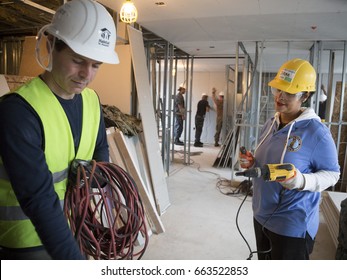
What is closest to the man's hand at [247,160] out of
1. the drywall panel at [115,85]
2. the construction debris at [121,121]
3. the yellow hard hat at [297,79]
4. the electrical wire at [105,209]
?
the yellow hard hat at [297,79]

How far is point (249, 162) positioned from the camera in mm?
1639

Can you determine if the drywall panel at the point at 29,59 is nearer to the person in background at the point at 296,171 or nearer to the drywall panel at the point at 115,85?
the drywall panel at the point at 115,85

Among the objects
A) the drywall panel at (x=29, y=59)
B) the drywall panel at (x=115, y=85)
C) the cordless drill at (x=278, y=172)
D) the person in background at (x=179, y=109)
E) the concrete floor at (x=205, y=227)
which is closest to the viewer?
the cordless drill at (x=278, y=172)

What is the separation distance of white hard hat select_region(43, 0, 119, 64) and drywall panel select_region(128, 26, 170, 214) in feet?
8.32

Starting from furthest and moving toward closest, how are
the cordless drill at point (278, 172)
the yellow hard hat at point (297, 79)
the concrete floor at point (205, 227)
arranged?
the concrete floor at point (205, 227) → the yellow hard hat at point (297, 79) → the cordless drill at point (278, 172)

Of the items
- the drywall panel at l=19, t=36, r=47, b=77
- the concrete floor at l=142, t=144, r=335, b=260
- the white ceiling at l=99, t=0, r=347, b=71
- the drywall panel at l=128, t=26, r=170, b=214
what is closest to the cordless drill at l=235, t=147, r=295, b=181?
the concrete floor at l=142, t=144, r=335, b=260

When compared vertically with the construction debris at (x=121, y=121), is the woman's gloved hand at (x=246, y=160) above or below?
below

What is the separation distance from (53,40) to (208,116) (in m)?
8.64

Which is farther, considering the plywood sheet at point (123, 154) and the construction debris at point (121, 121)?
the construction debris at point (121, 121)

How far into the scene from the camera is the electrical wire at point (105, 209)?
98cm

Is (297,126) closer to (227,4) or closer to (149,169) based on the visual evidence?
(227,4)

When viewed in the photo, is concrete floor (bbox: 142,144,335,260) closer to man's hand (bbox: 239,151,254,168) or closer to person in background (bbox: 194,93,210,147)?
man's hand (bbox: 239,151,254,168)

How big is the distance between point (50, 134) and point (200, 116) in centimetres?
812

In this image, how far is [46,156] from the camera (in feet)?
2.96
